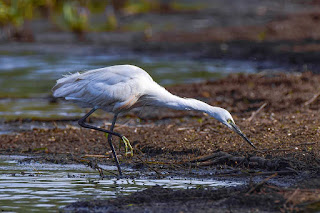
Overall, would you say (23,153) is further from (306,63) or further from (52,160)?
(306,63)

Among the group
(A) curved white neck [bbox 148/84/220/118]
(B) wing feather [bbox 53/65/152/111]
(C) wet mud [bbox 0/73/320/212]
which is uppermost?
(B) wing feather [bbox 53/65/152/111]

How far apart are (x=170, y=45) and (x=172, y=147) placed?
15.9 metres

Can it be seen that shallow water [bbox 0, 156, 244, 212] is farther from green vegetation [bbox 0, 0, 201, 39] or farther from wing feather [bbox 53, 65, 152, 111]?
green vegetation [bbox 0, 0, 201, 39]

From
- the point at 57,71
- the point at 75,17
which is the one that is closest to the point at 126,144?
the point at 57,71

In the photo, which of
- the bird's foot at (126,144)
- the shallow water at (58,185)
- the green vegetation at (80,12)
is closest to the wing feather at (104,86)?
the bird's foot at (126,144)

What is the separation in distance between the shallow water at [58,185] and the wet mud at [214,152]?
214 mm

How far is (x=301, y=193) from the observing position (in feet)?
19.4

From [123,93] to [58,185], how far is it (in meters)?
1.42

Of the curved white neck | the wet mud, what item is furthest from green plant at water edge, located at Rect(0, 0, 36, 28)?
the curved white neck

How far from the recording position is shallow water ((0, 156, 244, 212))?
21.1 feet

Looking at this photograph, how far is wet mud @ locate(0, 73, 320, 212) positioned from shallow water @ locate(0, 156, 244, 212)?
21 centimetres

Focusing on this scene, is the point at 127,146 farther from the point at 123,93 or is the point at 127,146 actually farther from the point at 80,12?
the point at 80,12

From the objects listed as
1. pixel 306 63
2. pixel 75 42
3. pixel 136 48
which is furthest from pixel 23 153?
pixel 75 42

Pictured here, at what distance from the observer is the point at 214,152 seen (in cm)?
822
